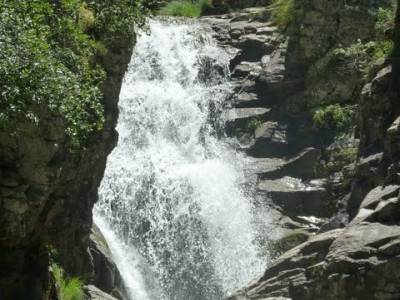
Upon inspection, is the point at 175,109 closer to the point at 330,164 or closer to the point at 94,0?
the point at 330,164

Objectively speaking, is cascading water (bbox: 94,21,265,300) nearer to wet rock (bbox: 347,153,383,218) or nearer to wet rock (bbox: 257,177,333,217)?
wet rock (bbox: 257,177,333,217)

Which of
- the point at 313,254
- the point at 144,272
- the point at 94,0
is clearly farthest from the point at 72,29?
the point at 144,272

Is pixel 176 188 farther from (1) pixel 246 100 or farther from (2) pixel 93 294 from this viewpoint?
(2) pixel 93 294

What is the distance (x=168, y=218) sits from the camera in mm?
20547

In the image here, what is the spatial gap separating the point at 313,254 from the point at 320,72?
11.3 m

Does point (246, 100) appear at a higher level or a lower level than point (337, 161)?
higher

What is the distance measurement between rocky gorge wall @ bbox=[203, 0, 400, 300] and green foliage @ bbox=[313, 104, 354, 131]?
122 millimetres

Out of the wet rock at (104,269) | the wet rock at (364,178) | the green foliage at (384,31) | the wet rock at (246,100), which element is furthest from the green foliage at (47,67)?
the wet rock at (246,100)

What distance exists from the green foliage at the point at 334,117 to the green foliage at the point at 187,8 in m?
10.4

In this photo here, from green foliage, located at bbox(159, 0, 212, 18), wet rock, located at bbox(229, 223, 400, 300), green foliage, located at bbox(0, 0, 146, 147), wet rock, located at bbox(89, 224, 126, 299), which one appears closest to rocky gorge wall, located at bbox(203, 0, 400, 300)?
wet rock, located at bbox(229, 223, 400, 300)

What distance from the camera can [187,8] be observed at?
31781mm

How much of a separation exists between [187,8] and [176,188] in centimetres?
1272

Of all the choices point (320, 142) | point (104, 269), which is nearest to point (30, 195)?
point (104, 269)

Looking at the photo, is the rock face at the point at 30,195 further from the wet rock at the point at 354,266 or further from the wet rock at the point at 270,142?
the wet rock at the point at 270,142
